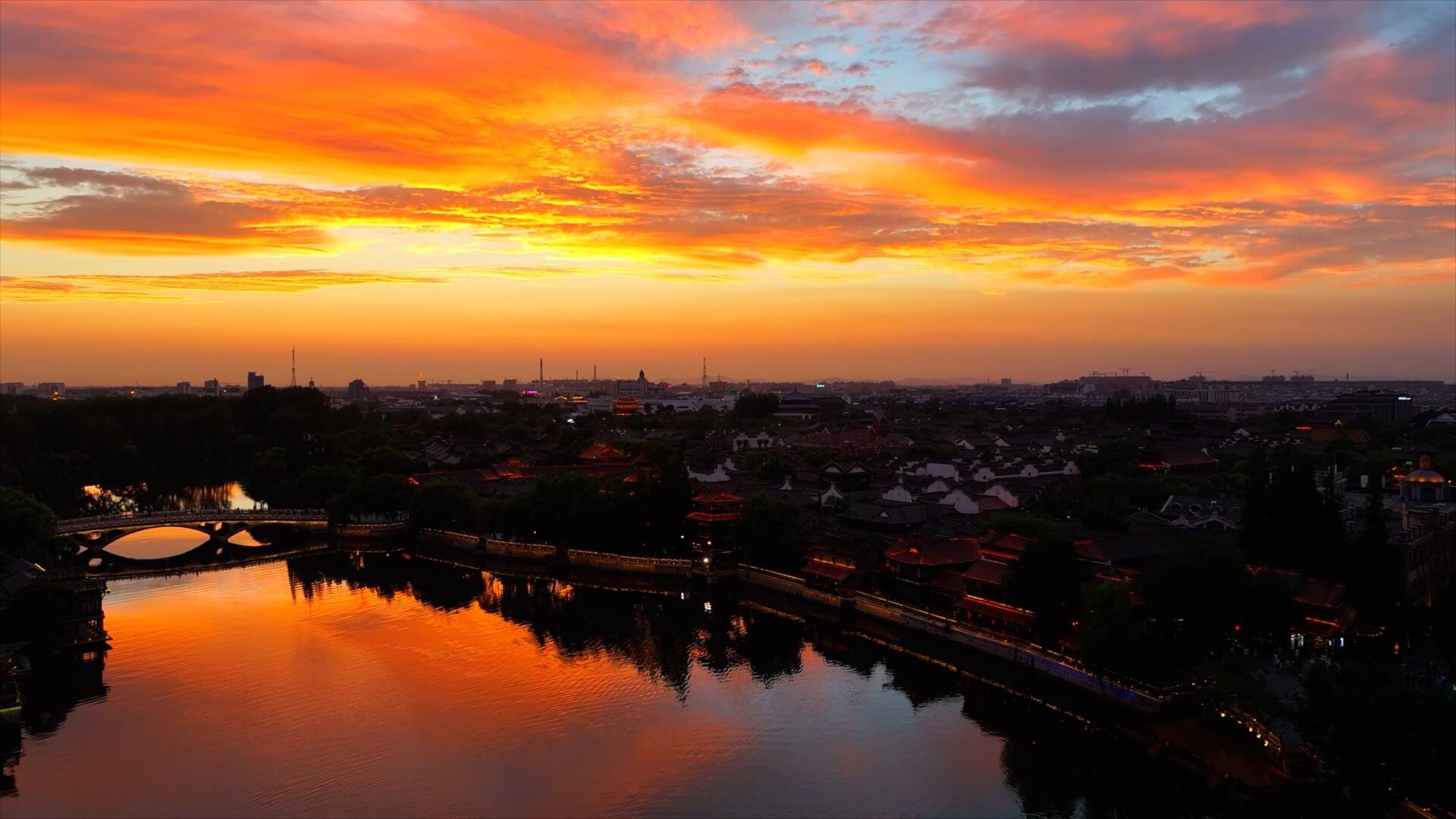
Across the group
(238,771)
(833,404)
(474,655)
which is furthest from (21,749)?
(833,404)

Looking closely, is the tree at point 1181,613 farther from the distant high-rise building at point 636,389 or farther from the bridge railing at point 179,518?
the distant high-rise building at point 636,389

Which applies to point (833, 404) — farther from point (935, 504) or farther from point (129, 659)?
point (129, 659)

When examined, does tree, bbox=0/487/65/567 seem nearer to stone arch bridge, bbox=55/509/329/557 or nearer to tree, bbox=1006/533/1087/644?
stone arch bridge, bbox=55/509/329/557

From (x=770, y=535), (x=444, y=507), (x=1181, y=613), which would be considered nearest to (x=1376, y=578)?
(x=1181, y=613)

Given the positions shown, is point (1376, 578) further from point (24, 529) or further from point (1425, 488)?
point (24, 529)

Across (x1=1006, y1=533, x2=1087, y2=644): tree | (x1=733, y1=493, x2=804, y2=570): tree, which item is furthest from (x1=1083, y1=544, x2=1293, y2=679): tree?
(x1=733, y1=493, x2=804, y2=570): tree

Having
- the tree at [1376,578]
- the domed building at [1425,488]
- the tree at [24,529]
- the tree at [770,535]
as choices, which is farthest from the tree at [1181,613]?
the tree at [24,529]
